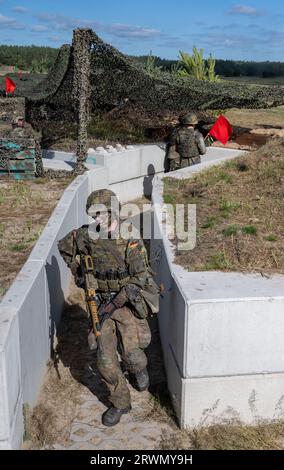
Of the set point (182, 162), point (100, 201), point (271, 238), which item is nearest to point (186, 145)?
point (182, 162)

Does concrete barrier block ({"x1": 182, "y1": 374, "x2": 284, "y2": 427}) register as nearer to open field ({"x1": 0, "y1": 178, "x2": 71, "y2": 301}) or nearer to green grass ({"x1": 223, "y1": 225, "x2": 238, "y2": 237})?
open field ({"x1": 0, "y1": 178, "x2": 71, "y2": 301})

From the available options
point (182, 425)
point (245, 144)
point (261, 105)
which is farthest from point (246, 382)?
point (245, 144)

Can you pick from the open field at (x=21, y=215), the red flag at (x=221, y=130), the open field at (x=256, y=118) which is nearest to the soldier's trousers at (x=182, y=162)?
the red flag at (x=221, y=130)

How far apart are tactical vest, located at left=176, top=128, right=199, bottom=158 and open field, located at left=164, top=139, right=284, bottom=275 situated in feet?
5.17

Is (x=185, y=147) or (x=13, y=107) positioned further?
(x=13, y=107)

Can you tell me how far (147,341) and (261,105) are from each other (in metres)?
9.62

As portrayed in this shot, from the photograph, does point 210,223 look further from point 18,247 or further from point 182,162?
point 182,162

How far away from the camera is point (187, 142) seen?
39.1ft

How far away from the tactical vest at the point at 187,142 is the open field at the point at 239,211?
1576mm

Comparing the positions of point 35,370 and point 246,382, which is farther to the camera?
point 35,370

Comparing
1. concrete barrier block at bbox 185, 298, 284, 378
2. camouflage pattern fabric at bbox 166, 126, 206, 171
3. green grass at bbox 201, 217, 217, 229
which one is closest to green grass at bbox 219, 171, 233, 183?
green grass at bbox 201, 217, 217, 229

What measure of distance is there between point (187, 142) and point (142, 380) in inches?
304
